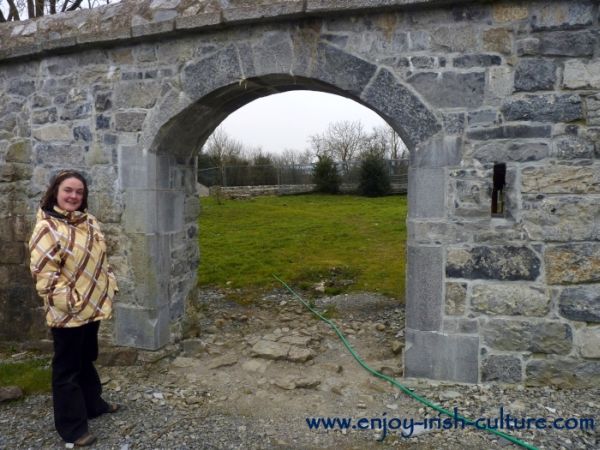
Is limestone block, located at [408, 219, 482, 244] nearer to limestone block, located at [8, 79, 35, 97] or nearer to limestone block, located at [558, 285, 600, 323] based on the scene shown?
limestone block, located at [558, 285, 600, 323]

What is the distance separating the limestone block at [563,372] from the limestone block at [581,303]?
13.8 inches

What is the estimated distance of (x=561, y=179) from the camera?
3434 millimetres

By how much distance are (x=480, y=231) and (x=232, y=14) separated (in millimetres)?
2679

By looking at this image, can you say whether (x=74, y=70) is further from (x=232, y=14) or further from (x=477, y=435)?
(x=477, y=435)

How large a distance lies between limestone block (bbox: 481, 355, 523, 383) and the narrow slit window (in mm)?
1149

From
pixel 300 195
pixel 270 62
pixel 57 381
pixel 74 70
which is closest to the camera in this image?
pixel 57 381

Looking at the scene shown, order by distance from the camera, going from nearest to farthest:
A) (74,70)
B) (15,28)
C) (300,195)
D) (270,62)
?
(270,62)
(74,70)
(15,28)
(300,195)

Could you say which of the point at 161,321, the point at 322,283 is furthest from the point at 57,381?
the point at 322,283

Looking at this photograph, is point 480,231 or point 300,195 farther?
point 300,195

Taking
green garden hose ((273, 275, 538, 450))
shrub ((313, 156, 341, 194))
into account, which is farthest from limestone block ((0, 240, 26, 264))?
shrub ((313, 156, 341, 194))

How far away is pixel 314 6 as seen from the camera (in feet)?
11.6

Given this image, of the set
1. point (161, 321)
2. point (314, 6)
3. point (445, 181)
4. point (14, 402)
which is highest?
point (314, 6)

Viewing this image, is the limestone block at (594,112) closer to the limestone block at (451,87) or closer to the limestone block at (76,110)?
the limestone block at (451,87)

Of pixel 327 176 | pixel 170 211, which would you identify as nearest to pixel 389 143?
pixel 327 176
